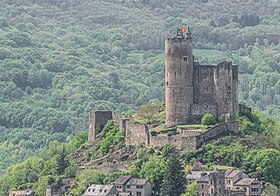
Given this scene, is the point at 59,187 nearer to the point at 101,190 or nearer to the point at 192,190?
the point at 101,190

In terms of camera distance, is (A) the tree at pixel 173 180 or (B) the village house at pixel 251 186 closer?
(B) the village house at pixel 251 186

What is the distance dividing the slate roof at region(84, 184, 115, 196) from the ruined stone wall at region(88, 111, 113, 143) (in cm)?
2042

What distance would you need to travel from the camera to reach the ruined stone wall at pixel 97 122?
129 m

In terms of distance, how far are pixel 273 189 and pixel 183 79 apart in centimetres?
1867

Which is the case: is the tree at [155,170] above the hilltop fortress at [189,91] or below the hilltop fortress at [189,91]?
below

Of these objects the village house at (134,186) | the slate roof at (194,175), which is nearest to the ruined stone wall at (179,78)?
the village house at (134,186)

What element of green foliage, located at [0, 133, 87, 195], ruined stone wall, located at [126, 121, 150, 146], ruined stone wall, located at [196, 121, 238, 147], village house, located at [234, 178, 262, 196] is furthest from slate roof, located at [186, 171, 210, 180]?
green foliage, located at [0, 133, 87, 195]

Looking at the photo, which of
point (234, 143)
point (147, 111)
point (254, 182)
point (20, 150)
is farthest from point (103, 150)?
point (20, 150)

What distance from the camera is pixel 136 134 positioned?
11838cm

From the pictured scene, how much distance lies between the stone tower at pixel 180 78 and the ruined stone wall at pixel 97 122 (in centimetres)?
1260

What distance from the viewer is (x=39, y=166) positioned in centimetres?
12862

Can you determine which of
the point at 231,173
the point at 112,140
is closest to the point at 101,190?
the point at 231,173

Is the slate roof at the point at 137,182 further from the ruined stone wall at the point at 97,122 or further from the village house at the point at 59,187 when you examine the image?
the ruined stone wall at the point at 97,122

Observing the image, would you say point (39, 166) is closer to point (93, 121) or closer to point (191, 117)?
point (93, 121)
